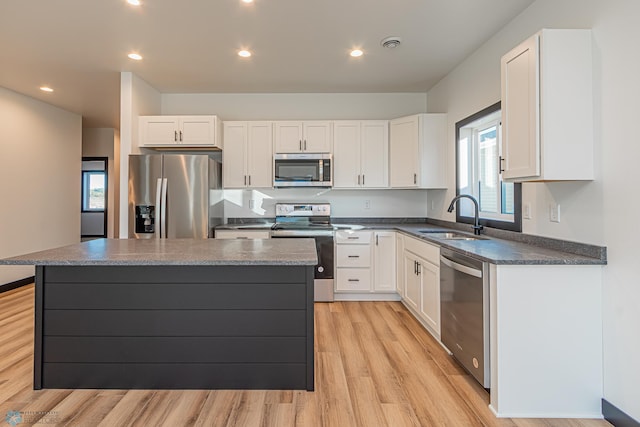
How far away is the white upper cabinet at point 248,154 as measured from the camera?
434cm

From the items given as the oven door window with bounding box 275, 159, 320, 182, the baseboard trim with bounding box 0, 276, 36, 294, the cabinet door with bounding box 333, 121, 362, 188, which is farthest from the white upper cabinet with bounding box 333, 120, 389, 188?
the baseboard trim with bounding box 0, 276, 36, 294

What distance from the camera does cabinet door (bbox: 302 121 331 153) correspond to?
434 centimetres

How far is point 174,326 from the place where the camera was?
7.06 ft

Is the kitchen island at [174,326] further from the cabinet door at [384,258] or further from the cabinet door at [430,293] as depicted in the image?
the cabinet door at [384,258]

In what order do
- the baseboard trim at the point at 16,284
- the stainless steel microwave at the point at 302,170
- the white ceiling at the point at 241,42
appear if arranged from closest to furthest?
the white ceiling at the point at 241,42, the stainless steel microwave at the point at 302,170, the baseboard trim at the point at 16,284

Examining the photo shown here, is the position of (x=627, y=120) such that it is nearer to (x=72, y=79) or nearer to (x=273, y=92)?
(x=273, y=92)

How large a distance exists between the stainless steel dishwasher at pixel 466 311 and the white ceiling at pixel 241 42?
1856mm

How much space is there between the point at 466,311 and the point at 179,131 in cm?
362

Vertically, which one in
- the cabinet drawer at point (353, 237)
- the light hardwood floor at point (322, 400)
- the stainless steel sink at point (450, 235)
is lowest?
the light hardwood floor at point (322, 400)

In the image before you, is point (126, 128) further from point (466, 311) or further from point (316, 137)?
point (466, 311)

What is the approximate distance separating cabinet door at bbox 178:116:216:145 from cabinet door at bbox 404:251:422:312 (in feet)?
8.64

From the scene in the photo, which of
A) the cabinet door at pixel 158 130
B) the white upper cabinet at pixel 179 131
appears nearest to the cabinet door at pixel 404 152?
the white upper cabinet at pixel 179 131

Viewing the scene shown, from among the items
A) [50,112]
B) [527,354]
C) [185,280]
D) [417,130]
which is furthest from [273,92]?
[527,354]

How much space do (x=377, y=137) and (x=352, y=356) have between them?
2.70m
